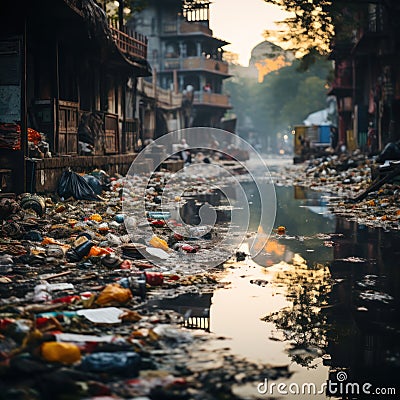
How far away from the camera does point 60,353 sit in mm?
3205

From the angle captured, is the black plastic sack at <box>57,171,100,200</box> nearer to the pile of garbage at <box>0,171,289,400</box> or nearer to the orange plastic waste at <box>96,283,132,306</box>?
the pile of garbage at <box>0,171,289,400</box>

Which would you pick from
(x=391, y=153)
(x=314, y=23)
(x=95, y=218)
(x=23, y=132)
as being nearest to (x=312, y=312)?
(x=95, y=218)

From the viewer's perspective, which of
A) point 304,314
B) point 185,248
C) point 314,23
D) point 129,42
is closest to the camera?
point 304,314

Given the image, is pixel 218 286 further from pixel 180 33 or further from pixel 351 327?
pixel 180 33

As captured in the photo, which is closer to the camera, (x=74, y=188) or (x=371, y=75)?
(x=74, y=188)

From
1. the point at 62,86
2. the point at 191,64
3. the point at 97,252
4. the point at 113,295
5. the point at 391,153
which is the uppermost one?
the point at 191,64

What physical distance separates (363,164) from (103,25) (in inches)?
396

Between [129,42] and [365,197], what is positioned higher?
[129,42]

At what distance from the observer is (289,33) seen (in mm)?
24906

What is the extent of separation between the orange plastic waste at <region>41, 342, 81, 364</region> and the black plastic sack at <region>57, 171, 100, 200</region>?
832 centimetres

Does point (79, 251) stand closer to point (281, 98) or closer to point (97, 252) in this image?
point (97, 252)

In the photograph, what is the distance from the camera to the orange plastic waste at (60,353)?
3.20 meters

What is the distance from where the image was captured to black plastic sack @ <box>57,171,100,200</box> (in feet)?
37.6

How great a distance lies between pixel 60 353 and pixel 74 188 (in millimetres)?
8533
